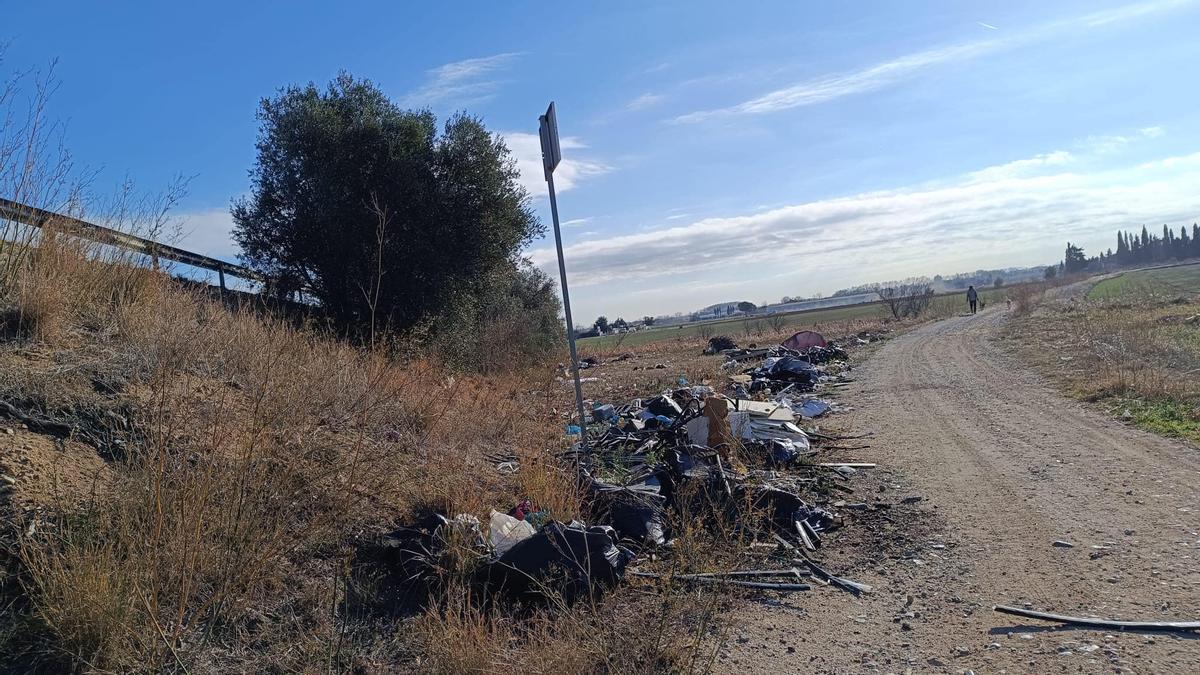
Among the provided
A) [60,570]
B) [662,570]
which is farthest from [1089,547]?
[60,570]

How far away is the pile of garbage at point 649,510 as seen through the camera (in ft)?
14.3

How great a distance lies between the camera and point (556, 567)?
4.26 m

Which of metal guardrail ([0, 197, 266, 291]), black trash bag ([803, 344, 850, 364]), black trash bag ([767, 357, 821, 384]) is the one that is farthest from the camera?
black trash bag ([803, 344, 850, 364])

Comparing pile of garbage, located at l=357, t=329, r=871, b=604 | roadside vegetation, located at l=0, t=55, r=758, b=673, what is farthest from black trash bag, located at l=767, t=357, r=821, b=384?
roadside vegetation, located at l=0, t=55, r=758, b=673

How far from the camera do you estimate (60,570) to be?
3.33 meters

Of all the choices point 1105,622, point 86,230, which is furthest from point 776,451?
point 86,230

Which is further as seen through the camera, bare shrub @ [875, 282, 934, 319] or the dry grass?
bare shrub @ [875, 282, 934, 319]

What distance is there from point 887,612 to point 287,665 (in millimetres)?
3046

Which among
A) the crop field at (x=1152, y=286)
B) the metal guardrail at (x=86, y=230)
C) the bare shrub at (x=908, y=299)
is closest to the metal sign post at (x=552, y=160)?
the metal guardrail at (x=86, y=230)

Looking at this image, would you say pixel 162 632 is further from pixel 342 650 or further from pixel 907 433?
pixel 907 433

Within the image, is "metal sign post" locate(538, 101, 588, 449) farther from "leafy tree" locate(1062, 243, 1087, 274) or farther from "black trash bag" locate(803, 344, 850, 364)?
"leafy tree" locate(1062, 243, 1087, 274)

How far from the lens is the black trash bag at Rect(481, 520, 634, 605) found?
14.0 ft

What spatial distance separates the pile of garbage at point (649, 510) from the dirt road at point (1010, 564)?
451 mm

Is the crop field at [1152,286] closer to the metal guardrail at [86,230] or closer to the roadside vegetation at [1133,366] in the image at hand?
the roadside vegetation at [1133,366]
